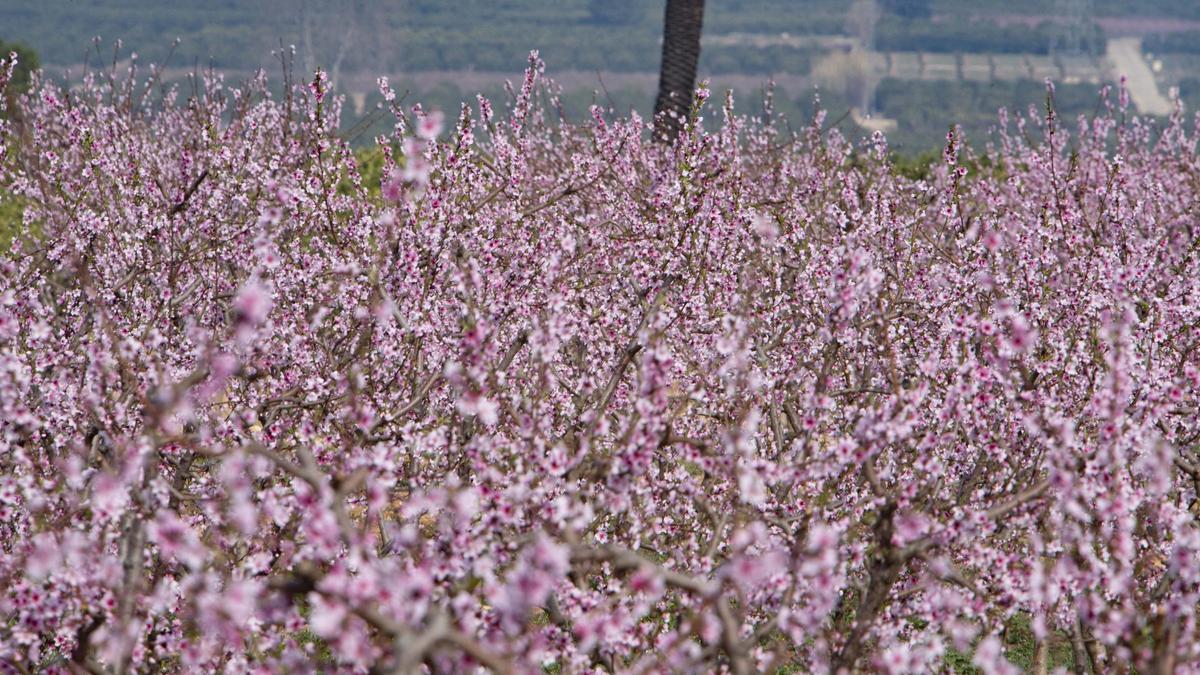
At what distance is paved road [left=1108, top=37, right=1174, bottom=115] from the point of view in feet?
319

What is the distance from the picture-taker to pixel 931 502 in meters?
5.70

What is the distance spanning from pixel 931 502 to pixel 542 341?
2033mm

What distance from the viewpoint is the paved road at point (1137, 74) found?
9731cm

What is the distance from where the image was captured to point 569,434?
6.96 meters

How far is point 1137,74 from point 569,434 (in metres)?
114

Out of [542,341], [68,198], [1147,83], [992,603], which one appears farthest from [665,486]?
[1147,83]

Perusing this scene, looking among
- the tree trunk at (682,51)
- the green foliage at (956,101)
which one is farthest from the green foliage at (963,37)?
the tree trunk at (682,51)

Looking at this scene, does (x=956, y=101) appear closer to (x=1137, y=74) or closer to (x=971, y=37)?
(x=971, y=37)

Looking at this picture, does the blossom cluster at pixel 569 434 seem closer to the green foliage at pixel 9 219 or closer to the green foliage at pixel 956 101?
the green foliage at pixel 9 219

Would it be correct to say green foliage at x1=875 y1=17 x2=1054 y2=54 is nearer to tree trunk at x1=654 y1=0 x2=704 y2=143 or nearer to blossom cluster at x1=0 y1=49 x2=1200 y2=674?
tree trunk at x1=654 y1=0 x2=704 y2=143

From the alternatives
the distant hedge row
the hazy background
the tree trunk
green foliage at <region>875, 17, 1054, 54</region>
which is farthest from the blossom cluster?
the distant hedge row

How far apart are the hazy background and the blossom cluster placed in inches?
2681

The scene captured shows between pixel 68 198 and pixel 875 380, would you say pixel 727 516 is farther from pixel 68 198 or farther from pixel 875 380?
pixel 68 198

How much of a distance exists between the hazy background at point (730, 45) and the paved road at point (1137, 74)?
258mm
